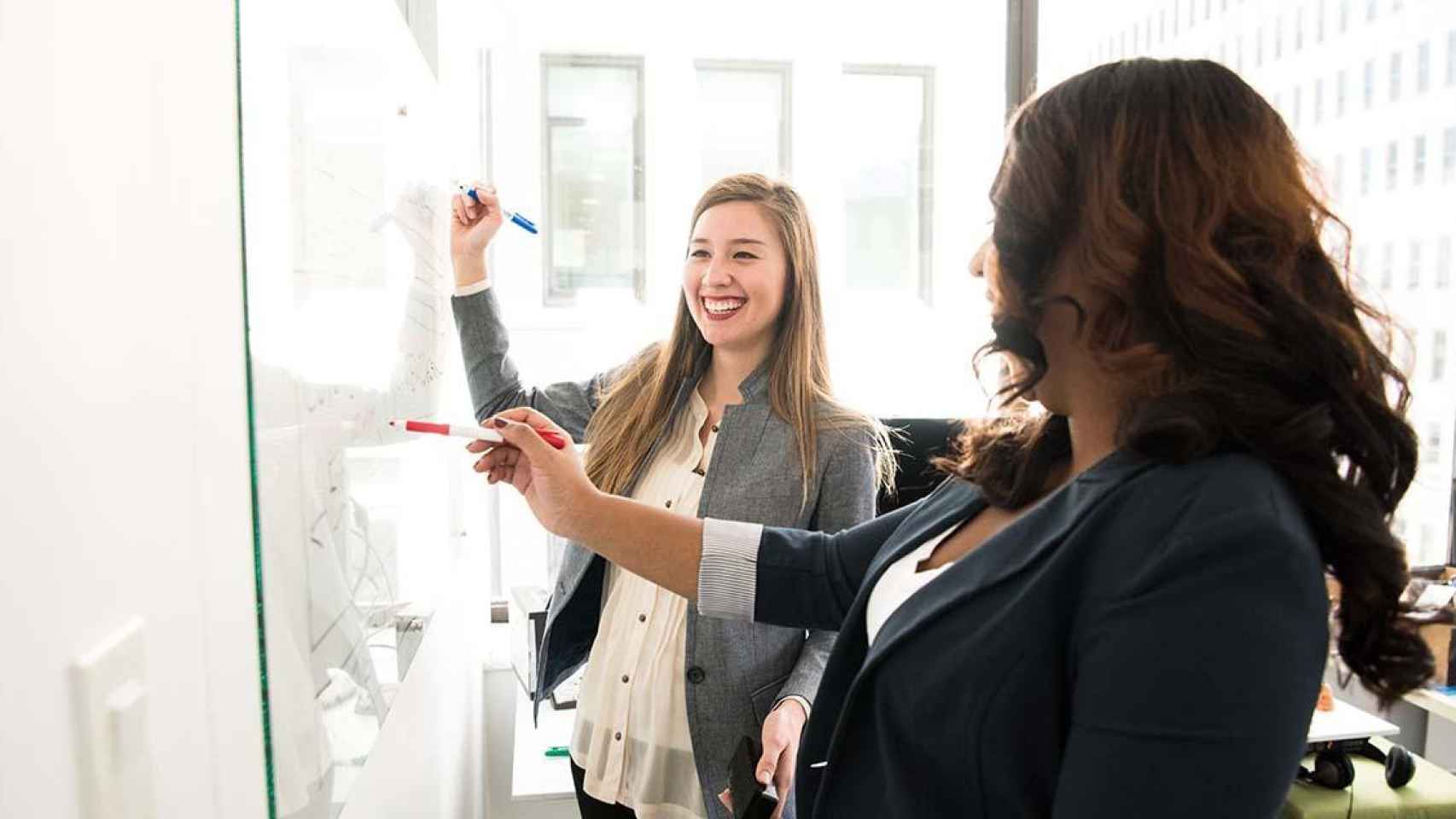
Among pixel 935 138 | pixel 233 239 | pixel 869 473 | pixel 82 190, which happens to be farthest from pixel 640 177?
pixel 82 190

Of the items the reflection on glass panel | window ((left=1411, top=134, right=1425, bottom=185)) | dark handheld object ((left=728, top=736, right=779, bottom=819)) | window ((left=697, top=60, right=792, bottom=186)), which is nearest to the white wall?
dark handheld object ((left=728, top=736, right=779, bottom=819))

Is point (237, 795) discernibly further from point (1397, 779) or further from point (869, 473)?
point (1397, 779)

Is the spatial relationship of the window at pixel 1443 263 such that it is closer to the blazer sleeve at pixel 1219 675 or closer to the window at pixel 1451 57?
the window at pixel 1451 57

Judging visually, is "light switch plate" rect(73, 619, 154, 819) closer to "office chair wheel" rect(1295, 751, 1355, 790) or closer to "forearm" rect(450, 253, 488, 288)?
"forearm" rect(450, 253, 488, 288)

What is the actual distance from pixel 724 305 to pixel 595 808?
813 millimetres

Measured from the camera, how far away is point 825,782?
0.84 metres

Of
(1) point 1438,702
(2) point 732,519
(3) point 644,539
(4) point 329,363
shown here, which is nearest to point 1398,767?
(1) point 1438,702

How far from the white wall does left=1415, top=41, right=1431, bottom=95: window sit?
303 centimetres

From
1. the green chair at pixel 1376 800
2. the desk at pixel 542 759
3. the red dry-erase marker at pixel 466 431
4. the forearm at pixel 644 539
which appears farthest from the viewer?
the green chair at pixel 1376 800

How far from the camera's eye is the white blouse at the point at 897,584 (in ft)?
2.84

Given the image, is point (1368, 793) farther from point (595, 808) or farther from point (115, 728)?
point (115, 728)

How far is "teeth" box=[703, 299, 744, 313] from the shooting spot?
1508 mm

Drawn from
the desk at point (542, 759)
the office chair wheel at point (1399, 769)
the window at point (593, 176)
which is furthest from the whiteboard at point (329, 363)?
the office chair wheel at point (1399, 769)

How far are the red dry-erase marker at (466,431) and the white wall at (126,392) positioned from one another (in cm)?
42
